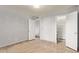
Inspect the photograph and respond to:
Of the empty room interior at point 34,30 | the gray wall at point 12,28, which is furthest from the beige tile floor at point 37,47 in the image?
the gray wall at point 12,28

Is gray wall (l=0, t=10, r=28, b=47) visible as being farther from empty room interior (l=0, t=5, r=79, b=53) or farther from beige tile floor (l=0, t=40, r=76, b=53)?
beige tile floor (l=0, t=40, r=76, b=53)

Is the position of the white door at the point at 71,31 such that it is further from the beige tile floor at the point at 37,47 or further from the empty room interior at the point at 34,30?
the beige tile floor at the point at 37,47

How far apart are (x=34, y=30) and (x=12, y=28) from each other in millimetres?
463

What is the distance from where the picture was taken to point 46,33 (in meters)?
1.90

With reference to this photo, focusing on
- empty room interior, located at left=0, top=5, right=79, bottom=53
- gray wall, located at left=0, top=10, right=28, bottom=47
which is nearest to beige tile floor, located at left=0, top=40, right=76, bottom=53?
empty room interior, located at left=0, top=5, right=79, bottom=53

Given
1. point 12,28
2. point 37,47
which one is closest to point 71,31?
point 37,47

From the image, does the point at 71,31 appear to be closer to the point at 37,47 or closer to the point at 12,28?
the point at 37,47

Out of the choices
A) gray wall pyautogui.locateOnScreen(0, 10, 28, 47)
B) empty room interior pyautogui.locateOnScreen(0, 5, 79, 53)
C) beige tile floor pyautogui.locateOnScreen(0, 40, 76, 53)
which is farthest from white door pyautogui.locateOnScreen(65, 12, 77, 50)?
gray wall pyautogui.locateOnScreen(0, 10, 28, 47)

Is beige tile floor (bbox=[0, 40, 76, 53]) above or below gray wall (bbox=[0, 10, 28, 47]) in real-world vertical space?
below

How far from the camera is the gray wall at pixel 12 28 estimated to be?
5.16ft

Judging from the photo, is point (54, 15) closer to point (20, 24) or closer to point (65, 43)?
point (65, 43)

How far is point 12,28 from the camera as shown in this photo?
1.72m

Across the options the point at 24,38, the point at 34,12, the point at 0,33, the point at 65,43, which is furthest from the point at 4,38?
the point at 65,43

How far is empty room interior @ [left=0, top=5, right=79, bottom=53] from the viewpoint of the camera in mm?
1506
